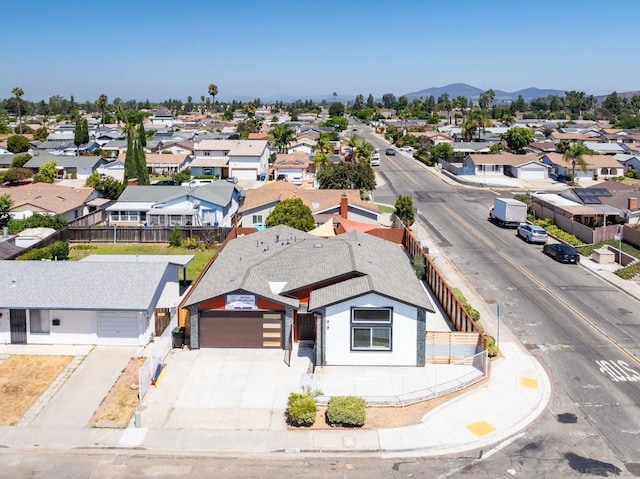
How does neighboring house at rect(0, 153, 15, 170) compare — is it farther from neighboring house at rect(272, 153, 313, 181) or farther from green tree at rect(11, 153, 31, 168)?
neighboring house at rect(272, 153, 313, 181)

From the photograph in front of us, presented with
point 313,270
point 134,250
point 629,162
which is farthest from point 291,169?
point 313,270

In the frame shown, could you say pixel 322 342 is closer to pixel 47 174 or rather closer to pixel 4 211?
pixel 4 211

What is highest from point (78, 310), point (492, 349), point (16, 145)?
point (16, 145)

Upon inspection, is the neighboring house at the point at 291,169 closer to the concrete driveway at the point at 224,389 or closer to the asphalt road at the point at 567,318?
the asphalt road at the point at 567,318

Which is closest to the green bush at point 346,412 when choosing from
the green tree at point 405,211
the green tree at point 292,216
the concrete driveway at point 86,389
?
the concrete driveway at point 86,389

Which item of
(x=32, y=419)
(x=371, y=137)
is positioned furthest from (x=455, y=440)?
(x=371, y=137)

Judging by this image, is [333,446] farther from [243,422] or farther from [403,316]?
[403,316]
